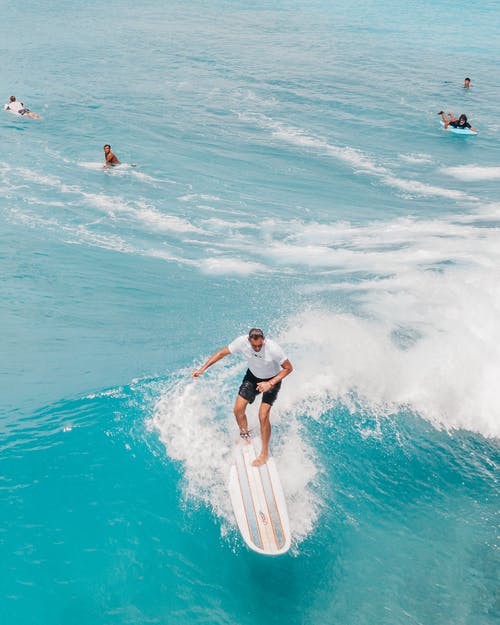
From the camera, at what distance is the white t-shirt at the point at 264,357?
9.40 m

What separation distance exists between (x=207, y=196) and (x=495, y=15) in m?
67.0

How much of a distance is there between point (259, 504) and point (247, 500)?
0.22m

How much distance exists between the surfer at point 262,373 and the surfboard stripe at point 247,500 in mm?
258

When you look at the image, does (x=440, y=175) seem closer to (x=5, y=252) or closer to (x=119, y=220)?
(x=119, y=220)

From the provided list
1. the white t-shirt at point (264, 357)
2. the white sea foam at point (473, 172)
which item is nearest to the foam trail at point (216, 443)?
the white t-shirt at point (264, 357)

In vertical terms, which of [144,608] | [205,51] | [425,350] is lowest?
[144,608]

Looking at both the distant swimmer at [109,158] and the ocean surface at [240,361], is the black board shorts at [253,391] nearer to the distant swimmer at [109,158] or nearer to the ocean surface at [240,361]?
the ocean surface at [240,361]

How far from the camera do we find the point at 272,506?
927 cm

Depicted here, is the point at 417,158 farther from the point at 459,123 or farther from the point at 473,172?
the point at 459,123

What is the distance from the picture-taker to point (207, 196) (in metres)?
23.6

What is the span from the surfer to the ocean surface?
3.01ft

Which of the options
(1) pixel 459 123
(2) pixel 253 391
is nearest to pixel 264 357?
(2) pixel 253 391

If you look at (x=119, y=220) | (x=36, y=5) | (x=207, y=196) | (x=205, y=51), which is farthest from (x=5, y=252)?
(x=36, y=5)

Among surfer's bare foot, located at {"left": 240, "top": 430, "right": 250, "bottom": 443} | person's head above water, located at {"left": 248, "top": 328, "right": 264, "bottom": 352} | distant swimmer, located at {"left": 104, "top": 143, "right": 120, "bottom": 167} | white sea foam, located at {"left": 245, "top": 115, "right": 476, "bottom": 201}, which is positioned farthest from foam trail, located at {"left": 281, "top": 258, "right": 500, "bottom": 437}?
distant swimmer, located at {"left": 104, "top": 143, "right": 120, "bottom": 167}
